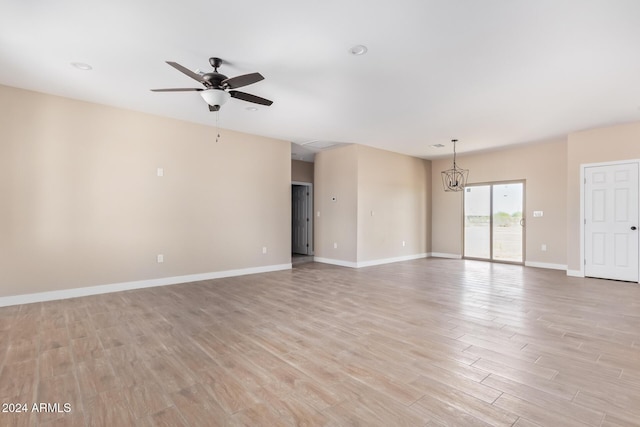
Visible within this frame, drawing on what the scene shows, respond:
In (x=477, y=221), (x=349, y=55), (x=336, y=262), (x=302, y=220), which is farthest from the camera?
(x=302, y=220)

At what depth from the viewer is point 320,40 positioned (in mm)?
2844

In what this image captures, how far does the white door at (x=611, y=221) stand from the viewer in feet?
17.8

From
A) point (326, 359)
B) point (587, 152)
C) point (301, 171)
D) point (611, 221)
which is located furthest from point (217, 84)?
point (611, 221)

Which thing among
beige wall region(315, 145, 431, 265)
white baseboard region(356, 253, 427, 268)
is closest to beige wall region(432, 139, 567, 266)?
beige wall region(315, 145, 431, 265)

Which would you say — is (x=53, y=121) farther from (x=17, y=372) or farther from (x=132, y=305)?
(x=17, y=372)

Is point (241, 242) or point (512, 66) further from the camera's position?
point (241, 242)

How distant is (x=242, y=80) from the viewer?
120 inches

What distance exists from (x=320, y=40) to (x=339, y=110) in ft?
6.45

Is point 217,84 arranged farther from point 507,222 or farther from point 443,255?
point 443,255

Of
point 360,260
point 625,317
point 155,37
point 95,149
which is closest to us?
point 155,37

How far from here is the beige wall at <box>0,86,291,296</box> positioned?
4047 mm

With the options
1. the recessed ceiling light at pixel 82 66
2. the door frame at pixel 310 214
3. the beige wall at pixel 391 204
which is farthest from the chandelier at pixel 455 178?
the recessed ceiling light at pixel 82 66

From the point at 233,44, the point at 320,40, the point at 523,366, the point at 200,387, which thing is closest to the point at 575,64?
the point at 320,40

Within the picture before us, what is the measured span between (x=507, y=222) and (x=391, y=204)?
9.56 ft
